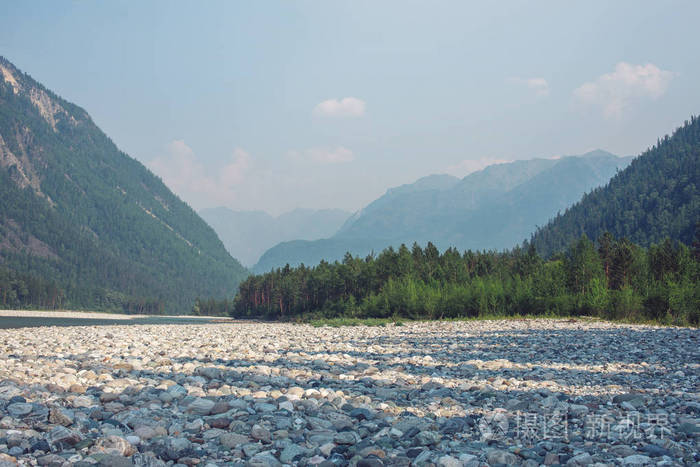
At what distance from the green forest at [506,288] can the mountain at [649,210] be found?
9877cm

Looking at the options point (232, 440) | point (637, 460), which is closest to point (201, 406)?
point (232, 440)

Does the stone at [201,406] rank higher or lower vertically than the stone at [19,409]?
lower

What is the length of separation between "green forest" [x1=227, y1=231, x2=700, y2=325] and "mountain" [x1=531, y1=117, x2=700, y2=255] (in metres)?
98.8

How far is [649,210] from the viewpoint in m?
167

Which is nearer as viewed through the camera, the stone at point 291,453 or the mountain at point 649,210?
the stone at point 291,453

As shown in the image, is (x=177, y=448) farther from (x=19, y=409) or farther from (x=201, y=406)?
(x=19, y=409)

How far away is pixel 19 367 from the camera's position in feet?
30.7

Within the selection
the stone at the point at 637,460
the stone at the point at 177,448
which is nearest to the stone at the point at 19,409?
the stone at the point at 177,448

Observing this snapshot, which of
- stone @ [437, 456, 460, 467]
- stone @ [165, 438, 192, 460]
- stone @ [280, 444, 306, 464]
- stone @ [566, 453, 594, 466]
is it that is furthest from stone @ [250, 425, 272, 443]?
stone @ [566, 453, 594, 466]

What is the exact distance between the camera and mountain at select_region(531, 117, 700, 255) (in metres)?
149

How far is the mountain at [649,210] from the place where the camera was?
488ft

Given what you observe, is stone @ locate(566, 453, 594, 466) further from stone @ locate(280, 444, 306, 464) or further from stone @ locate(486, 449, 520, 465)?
stone @ locate(280, 444, 306, 464)

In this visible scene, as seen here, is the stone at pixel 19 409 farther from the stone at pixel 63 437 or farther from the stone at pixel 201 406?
the stone at pixel 201 406

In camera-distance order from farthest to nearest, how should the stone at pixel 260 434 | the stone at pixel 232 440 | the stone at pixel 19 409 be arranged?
1. the stone at pixel 19 409
2. the stone at pixel 260 434
3. the stone at pixel 232 440
